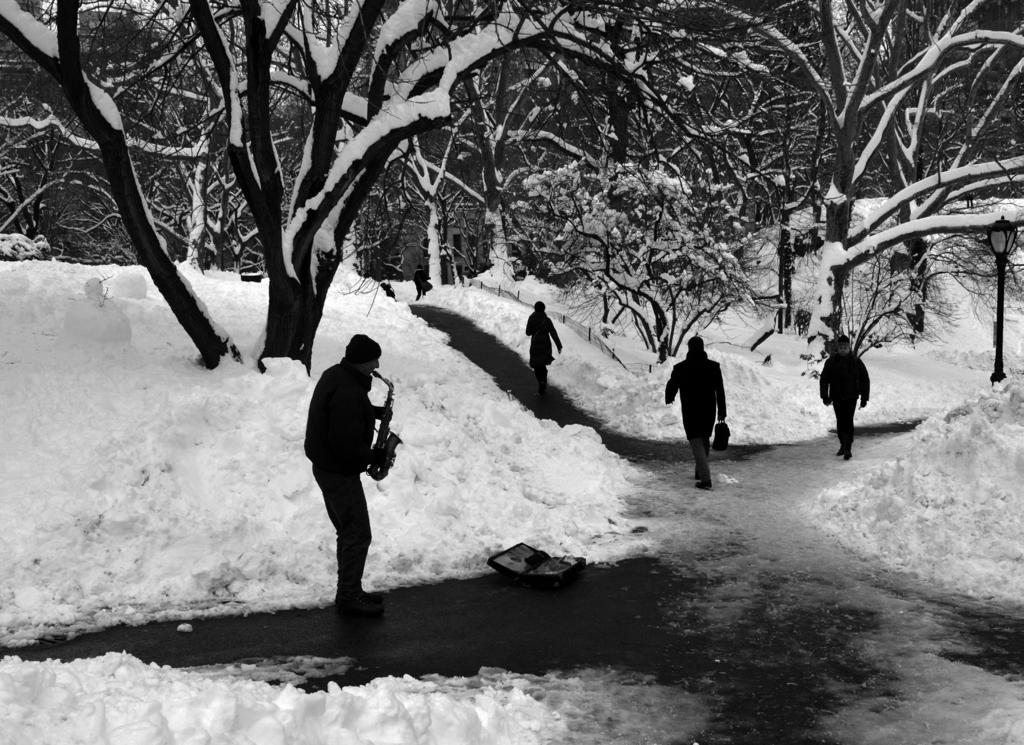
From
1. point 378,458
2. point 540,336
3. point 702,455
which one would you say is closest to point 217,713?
point 378,458

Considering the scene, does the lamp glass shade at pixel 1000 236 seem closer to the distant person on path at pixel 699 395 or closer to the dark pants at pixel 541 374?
the dark pants at pixel 541 374

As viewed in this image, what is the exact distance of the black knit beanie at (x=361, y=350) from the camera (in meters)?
6.77

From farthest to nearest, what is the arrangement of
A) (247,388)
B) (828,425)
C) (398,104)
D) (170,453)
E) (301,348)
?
1. (828,425)
2. (301,348)
3. (398,104)
4. (247,388)
5. (170,453)

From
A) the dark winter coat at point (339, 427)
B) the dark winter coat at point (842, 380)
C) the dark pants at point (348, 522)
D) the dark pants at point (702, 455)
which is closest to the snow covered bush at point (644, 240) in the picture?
the dark winter coat at point (842, 380)

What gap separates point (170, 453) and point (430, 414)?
3782 mm

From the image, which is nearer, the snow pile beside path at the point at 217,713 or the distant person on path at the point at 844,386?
the snow pile beside path at the point at 217,713

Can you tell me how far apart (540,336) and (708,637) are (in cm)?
1192

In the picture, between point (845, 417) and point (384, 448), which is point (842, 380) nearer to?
point (845, 417)

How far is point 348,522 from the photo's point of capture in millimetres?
6750

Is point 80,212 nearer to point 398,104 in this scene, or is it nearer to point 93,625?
point 398,104

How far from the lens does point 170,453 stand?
338 inches

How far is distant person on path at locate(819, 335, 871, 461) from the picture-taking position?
13344mm

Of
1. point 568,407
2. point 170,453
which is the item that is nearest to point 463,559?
point 170,453

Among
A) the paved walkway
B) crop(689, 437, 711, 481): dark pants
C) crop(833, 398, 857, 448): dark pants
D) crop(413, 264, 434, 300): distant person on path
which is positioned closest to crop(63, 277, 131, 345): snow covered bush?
the paved walkway
